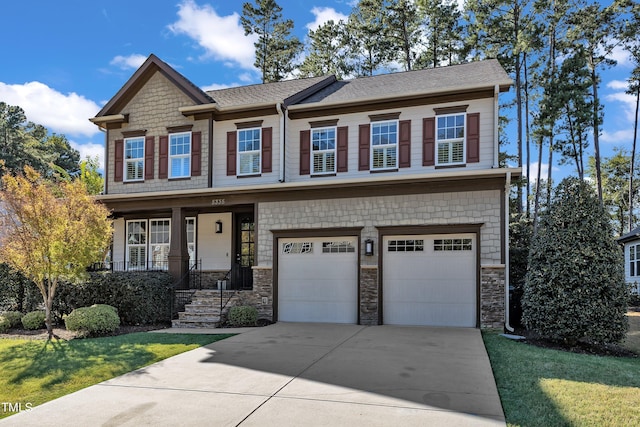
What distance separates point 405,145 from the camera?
542 inches

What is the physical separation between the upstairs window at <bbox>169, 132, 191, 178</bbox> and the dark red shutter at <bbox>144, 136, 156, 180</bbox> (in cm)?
68

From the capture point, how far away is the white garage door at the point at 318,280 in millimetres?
12812

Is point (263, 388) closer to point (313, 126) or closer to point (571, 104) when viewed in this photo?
point (313, 126)

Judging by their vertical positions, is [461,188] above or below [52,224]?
above

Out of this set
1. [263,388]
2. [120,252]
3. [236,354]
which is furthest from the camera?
[120,252]

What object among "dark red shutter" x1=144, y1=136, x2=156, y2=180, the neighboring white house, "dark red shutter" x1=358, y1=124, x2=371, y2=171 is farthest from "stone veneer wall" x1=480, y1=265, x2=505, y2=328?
Answer: the neighboring white house

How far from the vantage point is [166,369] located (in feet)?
24.2

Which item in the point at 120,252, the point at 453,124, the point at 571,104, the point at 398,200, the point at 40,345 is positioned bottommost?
the point at 40,345

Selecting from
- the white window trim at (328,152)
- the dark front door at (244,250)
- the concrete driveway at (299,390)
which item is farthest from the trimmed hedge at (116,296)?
the white window trim at (328,152)

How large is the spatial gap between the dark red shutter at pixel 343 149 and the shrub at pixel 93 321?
7299 mm

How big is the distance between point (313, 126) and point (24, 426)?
11293 millimetres

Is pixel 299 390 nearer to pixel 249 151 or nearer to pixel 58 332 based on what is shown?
pixel 58 332

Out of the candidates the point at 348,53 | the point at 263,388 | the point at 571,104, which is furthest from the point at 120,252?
the point at 571,104

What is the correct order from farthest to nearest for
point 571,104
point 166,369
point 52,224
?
1. point 571,104
2. point 52,224
3. point 166,369
